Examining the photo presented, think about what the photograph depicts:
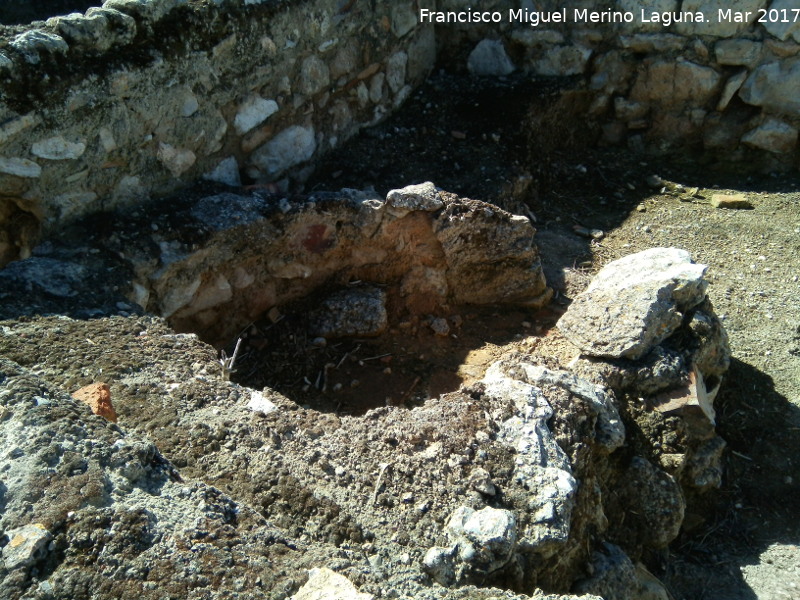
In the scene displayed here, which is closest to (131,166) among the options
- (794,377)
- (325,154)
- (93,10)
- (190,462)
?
(93,10)

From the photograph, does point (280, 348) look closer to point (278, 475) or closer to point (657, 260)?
point (278, 475)

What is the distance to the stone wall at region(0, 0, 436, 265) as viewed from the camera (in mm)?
2875

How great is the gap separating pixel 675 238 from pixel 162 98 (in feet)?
9.46

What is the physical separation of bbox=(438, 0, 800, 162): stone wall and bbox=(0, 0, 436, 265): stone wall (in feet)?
4.00

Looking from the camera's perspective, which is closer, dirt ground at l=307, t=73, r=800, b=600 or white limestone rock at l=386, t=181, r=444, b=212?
→ dirt ground at l=307, t=73, r=800, b=600

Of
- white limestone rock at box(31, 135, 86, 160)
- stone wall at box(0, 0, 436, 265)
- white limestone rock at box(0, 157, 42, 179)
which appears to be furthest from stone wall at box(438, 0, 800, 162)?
white limestone rock at box(0, 157, 42, 179)

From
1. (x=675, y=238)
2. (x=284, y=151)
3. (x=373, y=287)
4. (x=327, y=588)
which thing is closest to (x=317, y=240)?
(x=373, y=287)

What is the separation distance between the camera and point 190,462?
2.12m

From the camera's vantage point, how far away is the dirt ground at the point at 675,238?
3023 millimetres

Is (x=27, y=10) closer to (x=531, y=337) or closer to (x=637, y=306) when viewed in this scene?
(x=531, y=337)

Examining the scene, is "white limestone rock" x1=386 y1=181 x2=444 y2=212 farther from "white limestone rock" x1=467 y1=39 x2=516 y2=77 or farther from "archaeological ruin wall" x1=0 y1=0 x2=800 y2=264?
"white limestone rock" x1=467 y1=39 x2=516 y2=77

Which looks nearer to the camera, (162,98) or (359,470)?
(359,470)

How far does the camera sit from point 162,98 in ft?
10.6

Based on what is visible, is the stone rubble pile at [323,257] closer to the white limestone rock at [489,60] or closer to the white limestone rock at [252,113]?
the white limestone rock at [252,113]
